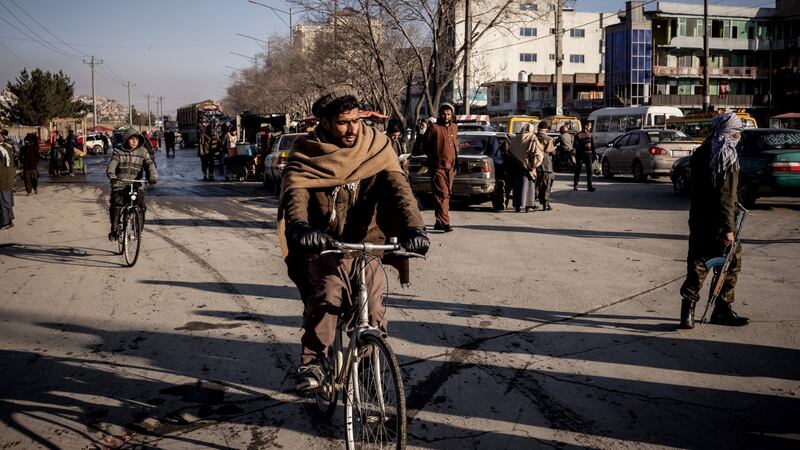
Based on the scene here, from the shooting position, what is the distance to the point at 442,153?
11578 millimetres

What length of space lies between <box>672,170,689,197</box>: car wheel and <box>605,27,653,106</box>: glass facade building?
5286 cm

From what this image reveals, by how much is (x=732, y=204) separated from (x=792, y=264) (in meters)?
3.74

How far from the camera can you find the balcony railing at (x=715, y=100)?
69.1 metres

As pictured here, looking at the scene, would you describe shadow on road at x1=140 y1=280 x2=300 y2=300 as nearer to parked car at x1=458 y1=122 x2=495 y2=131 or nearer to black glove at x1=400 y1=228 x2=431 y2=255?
black glove at x1=400 y1=228 x2=431 y2=255

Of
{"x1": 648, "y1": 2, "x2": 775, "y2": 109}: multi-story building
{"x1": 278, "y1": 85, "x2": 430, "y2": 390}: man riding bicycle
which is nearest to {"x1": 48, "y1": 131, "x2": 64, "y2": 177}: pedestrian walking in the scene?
{"x1": 278, "y1": 85, "x2": 430, "y2": 390}: man riding bicycle

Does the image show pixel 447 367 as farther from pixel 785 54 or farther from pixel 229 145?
pixel 785 54

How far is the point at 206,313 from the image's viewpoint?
22.1 feet

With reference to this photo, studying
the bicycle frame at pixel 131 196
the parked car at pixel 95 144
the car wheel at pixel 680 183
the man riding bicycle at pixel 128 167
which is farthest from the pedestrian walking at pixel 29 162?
the parked car at pixel 95 144

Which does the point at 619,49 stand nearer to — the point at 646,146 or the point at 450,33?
the point at 450,33

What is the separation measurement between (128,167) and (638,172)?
16.6 meters

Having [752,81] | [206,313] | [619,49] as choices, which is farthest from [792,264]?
[752,81]

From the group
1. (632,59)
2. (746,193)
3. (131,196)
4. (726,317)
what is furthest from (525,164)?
(632,59)

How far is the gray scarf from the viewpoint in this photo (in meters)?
5.98

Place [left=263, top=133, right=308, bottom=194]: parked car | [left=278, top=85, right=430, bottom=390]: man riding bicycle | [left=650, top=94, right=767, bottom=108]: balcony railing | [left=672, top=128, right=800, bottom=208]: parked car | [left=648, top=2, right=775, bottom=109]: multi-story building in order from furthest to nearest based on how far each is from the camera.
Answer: [left=648, top=2, right=775, bottom=109]: multi-story building < [left=650, top=94, right=767, bottom=108]: balcony railing < [left=263, top=133, right=308, bottom=194]: parked car < [left=672, top=128, right=800, bottom=208]: parked car < [left=278, top=85, right=430, bottom=390]: man riding bicycle
